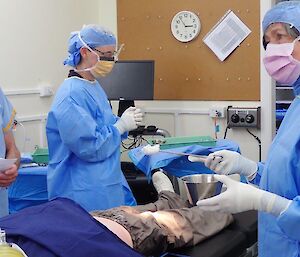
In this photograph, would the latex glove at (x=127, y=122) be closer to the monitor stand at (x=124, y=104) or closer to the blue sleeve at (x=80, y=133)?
the blue sleeve at (x=80, y=133)

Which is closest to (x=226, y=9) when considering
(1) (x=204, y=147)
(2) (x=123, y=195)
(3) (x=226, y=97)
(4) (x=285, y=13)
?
(3) (x=226, y=97)

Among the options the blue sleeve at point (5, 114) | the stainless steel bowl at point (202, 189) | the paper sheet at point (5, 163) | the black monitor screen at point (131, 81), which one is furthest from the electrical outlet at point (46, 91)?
the stainless steel bowl at point (202, 189)

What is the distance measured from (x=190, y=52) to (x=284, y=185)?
2468 millimetres

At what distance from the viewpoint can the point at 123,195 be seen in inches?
94.5

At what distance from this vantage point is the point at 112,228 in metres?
1.73

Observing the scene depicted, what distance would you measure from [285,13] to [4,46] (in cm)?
225

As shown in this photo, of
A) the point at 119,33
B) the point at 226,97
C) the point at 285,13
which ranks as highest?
the point at 119,33

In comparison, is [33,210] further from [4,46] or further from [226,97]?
[226,97]

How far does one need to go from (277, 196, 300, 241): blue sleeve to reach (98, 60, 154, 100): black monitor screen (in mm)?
2301

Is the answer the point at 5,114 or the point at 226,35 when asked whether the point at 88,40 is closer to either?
the point at 5,114

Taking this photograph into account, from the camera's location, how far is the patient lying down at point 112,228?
1396mm

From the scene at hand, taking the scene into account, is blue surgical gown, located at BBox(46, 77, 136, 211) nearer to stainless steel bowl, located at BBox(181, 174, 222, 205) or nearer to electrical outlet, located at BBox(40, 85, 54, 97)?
stainless steel bowl, located at BBox(181, 174, 222, 205)

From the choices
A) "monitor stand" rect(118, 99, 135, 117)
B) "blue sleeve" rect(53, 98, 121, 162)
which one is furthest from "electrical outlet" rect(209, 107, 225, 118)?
"blue sleeve" rect(53, 98, 121, 162)

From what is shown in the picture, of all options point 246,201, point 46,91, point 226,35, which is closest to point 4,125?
point 246,201
